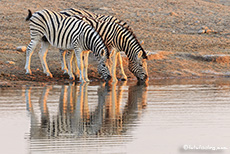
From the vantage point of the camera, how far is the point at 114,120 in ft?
28.2

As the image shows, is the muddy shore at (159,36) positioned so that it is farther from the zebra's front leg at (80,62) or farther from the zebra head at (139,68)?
the zebra head at (139,68)

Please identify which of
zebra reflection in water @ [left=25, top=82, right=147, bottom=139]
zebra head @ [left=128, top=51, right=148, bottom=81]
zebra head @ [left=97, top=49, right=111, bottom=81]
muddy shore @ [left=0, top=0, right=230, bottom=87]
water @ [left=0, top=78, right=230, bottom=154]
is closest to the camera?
water @ [left=0, top=78, right=230, bottom=154]

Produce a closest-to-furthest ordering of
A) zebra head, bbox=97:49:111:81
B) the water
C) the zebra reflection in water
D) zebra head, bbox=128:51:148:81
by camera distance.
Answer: the water < the zebra reflection in water < zebra head, bbox=97:49:111:81 < zebra head, bbox=128:51:148:81

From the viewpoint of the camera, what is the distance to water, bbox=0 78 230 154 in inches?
273

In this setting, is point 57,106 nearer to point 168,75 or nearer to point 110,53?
point 110,53

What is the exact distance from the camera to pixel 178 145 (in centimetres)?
696

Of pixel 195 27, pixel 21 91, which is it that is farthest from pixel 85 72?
pixel 195 27

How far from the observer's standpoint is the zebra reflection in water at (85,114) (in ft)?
25.5

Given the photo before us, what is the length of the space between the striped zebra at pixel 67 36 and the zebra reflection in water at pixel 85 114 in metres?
2.12

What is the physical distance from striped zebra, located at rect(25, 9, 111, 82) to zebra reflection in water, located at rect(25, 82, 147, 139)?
2121mm

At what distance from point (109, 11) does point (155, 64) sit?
30.5 feet

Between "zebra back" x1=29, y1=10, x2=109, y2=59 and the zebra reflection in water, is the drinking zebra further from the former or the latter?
the zebra reflection in water

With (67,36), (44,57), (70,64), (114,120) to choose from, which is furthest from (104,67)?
(114,120)

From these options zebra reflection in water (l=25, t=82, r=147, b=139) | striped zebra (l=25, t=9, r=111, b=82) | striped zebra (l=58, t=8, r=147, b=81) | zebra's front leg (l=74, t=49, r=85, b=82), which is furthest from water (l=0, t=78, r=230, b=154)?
striped zebra (l=58, t=8, r=147, b=81)
